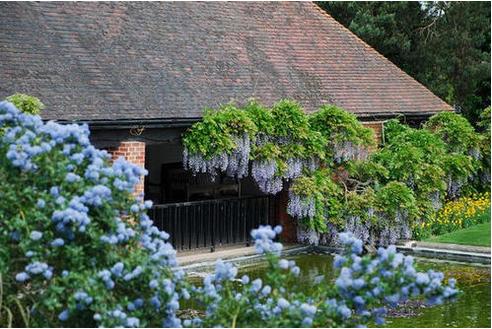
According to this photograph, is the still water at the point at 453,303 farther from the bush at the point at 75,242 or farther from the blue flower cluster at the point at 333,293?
the bush at the point at 75,242

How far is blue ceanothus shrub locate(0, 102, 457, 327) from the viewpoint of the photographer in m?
5.94

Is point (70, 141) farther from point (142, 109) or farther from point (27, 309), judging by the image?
point (142, 109)

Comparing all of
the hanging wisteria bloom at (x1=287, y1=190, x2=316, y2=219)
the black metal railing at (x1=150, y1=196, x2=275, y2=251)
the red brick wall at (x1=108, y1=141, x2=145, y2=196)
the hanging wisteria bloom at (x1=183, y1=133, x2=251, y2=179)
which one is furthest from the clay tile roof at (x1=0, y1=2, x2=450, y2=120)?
the hanging wisteria bloom at (x1=287, y1=190, x2=316, y2=219)

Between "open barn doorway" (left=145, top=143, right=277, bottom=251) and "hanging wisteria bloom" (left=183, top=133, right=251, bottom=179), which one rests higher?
"hanging wisteria bloom" (left=183, top=133, right=251, bottom=179)

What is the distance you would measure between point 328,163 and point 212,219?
91.5 inches

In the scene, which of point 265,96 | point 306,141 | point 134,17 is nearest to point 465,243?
point 306,141

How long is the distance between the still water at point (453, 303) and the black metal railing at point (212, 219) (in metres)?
1.22

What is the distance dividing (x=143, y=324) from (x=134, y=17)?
1124cm

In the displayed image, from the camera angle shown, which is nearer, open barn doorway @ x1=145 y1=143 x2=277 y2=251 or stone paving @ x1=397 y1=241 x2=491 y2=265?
stone paving @ x1=397 y1=241 x2=491 y2=265

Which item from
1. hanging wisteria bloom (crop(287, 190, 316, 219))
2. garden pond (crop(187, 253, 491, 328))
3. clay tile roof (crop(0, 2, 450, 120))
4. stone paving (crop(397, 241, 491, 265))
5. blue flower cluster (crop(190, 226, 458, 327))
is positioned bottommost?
garden pond (crop(187, 253, 491, 328))

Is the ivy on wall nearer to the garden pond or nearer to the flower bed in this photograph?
the flower bed

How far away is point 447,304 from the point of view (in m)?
11.4

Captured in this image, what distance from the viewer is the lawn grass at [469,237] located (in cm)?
1522

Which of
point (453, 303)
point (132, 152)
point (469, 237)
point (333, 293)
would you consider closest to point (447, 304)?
point (453, 303)
